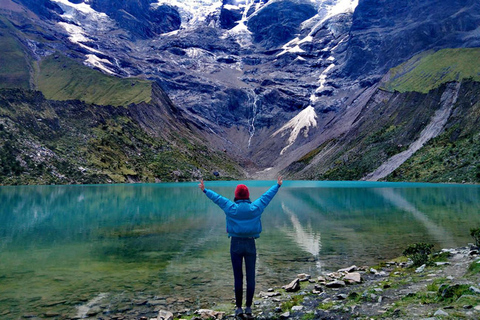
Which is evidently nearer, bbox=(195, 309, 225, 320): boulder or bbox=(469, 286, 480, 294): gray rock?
bbox=(469, 286, 480, 294): gray rock

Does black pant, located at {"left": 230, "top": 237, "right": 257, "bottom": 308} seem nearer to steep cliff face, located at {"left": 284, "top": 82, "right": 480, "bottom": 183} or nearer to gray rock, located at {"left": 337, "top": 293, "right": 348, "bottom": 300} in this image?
gray rock, located at {"left": 337, "top": 293, "right": 348, "bottom": 300}

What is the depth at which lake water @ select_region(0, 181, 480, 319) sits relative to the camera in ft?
48.9

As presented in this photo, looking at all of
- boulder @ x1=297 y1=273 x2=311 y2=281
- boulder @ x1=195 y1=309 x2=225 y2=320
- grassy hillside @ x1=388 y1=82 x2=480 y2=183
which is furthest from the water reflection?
grassy hillside @ x1=388 y1=82 x2=480 y2=183

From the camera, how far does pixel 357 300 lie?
460 inches

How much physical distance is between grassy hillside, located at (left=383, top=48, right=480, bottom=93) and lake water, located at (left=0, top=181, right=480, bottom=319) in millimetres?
120309

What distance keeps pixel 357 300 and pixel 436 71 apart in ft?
552

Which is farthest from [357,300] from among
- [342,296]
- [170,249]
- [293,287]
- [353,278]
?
[170,249]

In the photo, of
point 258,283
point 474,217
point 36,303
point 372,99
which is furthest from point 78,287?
point 372,99

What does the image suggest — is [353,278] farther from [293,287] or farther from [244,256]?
[244,256]

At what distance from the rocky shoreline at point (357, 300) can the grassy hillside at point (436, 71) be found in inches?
5412

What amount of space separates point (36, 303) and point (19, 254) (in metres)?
9.21

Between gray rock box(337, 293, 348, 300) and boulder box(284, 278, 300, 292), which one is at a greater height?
gray rock box(337, 293, 348, 300)

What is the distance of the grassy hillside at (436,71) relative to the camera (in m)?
139

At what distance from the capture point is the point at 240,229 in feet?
33.8
